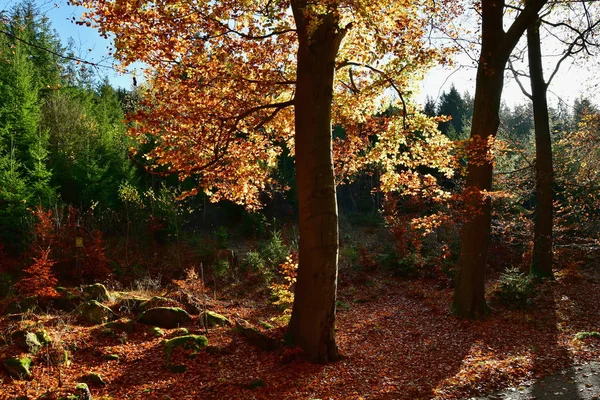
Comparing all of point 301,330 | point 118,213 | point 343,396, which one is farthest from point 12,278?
point 343,396

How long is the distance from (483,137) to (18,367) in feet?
30.3

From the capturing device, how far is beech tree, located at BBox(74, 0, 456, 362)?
6391 millimetres

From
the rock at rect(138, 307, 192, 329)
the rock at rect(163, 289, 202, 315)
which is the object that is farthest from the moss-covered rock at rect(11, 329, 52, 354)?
the rock at rect(163, 289, 202, 315)

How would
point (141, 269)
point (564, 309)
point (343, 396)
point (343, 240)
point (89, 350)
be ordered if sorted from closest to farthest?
point (343, 396) → point (89, 350) → point (564, 309) → point (141, 269) → point (343, 240)

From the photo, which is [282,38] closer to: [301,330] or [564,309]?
[301,330]

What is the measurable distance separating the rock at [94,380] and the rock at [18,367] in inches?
32.3

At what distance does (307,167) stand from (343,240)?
52.3ft

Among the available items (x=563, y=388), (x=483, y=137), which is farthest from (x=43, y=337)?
(x=483, y=137)

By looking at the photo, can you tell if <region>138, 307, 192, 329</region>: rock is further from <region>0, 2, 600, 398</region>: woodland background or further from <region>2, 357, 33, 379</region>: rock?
<region>2, 357, 33, 379</region>: rock

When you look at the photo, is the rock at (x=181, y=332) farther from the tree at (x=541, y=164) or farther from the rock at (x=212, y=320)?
the tree at (x=541, y=164)

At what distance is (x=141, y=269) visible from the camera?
640 inches

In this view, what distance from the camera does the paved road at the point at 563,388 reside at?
515 cm

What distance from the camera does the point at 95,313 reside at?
8.49 meters

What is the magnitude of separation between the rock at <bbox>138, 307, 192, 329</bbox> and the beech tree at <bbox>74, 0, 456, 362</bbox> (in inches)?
111
